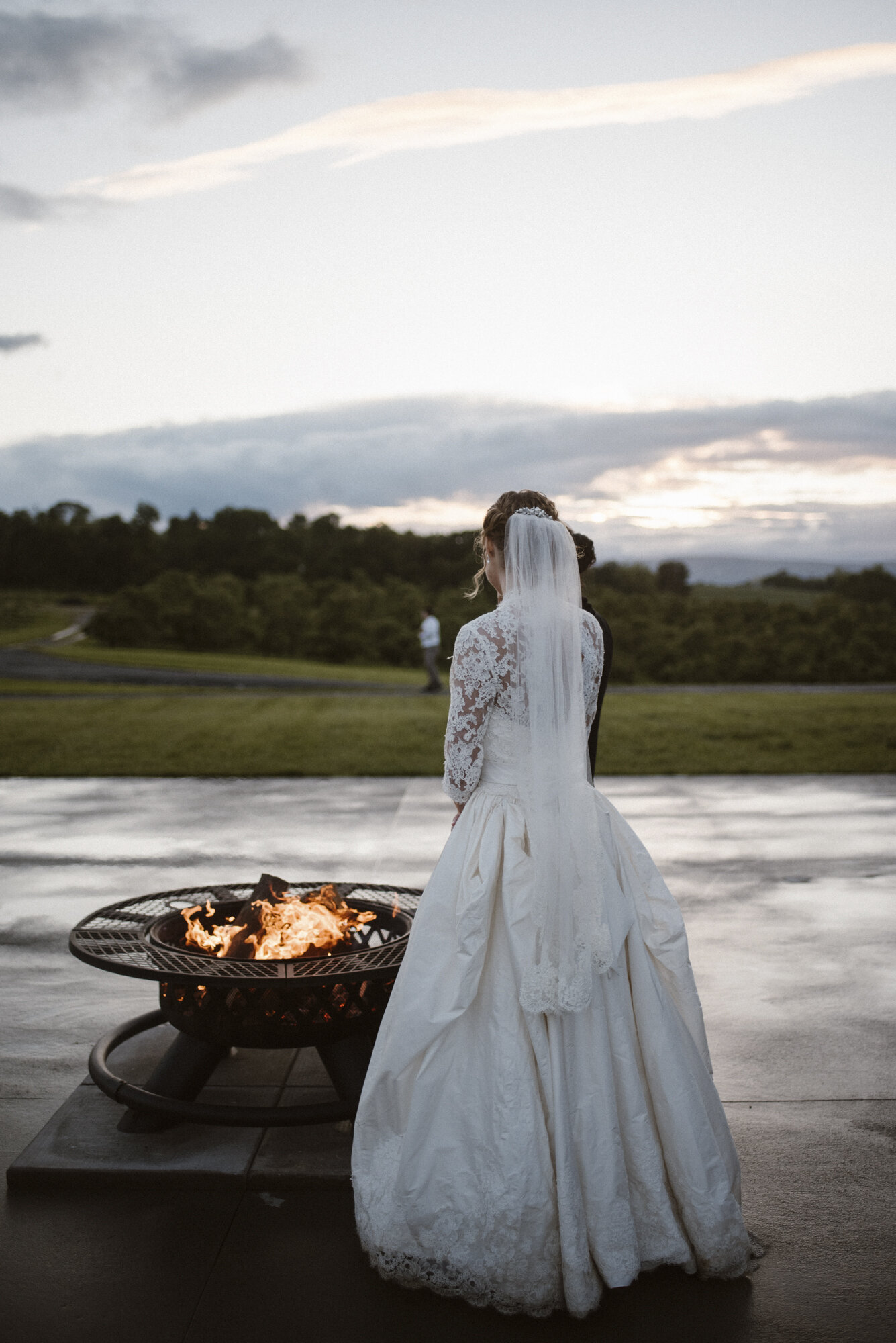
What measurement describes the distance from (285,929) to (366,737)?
1308cm

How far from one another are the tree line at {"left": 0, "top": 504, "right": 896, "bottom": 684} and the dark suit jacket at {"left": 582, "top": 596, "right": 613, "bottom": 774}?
22972 millimetres

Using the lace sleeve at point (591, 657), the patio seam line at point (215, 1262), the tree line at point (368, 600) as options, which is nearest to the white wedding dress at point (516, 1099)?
the lace sleeve at point (591, 657)

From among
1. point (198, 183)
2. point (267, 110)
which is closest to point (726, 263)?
point (267, 110)

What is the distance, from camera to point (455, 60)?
9.89 m

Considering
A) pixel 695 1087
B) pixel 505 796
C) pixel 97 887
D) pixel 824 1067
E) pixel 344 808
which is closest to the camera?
pixel 695 1087

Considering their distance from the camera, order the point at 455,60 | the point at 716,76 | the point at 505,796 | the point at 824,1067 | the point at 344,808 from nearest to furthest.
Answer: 1. the point at 505,796
2. the point at 824,1067
3. the point at 455,60
4. the point at 344,808
5. the point at 716,76

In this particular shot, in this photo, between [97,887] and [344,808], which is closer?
[97,887]

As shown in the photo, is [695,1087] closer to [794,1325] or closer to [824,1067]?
[794,1325]

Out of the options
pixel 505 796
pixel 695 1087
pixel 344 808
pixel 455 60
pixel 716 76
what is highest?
pixel 716 76

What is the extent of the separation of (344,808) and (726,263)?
8.77 metres

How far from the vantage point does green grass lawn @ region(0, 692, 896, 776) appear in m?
14.0

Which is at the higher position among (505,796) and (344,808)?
(505,796)

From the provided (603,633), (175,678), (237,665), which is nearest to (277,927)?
(603,633)

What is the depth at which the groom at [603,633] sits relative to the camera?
126 inches
